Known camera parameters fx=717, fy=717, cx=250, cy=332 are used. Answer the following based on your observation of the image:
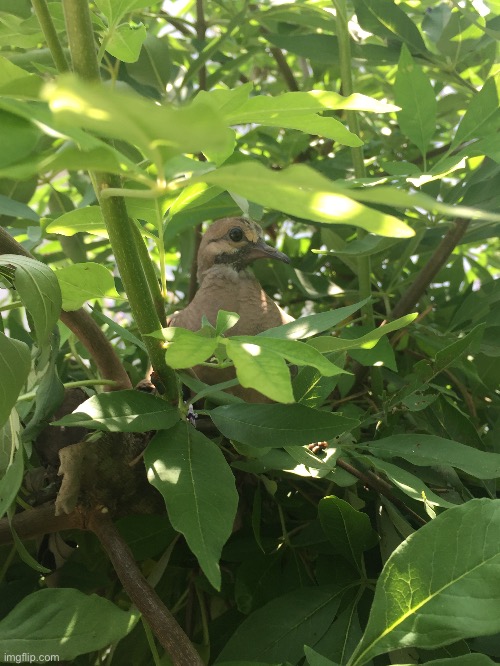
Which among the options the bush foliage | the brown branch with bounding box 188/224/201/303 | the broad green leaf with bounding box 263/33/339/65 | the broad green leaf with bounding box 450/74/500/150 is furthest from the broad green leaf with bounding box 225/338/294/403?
the brown branch with bounding box 188/224/201/303

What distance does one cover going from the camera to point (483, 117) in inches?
27.7

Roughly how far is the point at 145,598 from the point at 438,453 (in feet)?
0.87

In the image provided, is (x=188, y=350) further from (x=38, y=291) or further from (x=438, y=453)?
(x=438, y=453)

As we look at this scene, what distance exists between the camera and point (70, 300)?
1.90 ft

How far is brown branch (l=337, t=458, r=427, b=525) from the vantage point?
0.64 metres

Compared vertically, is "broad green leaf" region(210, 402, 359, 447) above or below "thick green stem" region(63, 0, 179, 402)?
below

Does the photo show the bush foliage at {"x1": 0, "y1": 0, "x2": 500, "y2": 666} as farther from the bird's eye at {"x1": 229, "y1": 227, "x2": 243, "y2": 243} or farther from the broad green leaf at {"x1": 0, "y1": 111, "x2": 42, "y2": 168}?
the bird's eye at {"x1": 229, "y1": 227, "x2": 243, "y2": 243}

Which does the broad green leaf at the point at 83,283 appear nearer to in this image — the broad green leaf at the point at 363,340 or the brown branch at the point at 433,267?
the broad green leaf at the point at 363,340

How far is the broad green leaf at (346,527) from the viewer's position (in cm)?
59

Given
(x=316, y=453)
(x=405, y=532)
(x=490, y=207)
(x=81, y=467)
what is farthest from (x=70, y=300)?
(x=490, y=207)

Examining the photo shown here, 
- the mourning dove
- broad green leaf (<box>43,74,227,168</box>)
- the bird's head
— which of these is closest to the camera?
broad green leaf (<box>43,74,227,168</box>)

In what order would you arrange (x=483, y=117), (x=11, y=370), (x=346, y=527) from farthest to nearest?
(x=483, y=117) → (x=346, y=527) → (x=11, y=370)

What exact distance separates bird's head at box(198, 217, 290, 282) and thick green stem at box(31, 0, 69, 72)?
599 millimetres

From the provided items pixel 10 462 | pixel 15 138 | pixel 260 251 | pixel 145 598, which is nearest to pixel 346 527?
pixel 145 598
